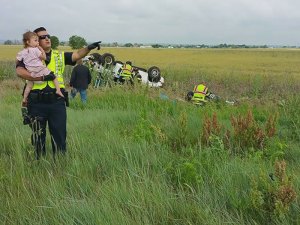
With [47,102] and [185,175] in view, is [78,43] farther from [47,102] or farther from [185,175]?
[185,175]

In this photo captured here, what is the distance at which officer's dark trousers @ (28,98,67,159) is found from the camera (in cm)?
430

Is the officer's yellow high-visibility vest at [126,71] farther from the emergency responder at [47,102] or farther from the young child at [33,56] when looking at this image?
the young child at [33,56]

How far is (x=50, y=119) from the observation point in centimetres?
440

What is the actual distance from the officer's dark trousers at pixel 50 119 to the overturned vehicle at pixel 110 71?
7.55 m

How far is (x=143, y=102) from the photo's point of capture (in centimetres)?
878

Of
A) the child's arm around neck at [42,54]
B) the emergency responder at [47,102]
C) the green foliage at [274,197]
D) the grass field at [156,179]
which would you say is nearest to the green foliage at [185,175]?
the grass field at [156,179]

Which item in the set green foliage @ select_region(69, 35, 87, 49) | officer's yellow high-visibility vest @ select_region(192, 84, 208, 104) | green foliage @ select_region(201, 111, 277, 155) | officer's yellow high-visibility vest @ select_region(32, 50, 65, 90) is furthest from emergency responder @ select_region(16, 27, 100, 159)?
green foliage @ select_region(69, 35, 87, 49)

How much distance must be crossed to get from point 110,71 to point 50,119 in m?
8.00

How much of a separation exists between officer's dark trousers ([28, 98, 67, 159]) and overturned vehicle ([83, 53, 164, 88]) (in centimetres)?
755

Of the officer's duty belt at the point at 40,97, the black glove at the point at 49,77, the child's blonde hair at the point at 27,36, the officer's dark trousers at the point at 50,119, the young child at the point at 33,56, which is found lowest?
the officer's dark trousers at the point at 50,119

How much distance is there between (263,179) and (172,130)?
9.14 feet

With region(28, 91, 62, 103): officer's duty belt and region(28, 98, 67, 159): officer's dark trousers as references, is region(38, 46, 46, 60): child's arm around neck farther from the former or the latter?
region(28, 98, 67, 159): officer's dark trousers

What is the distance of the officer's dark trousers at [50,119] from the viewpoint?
4.30 meters

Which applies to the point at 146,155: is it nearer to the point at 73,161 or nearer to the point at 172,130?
the point at 73,161
